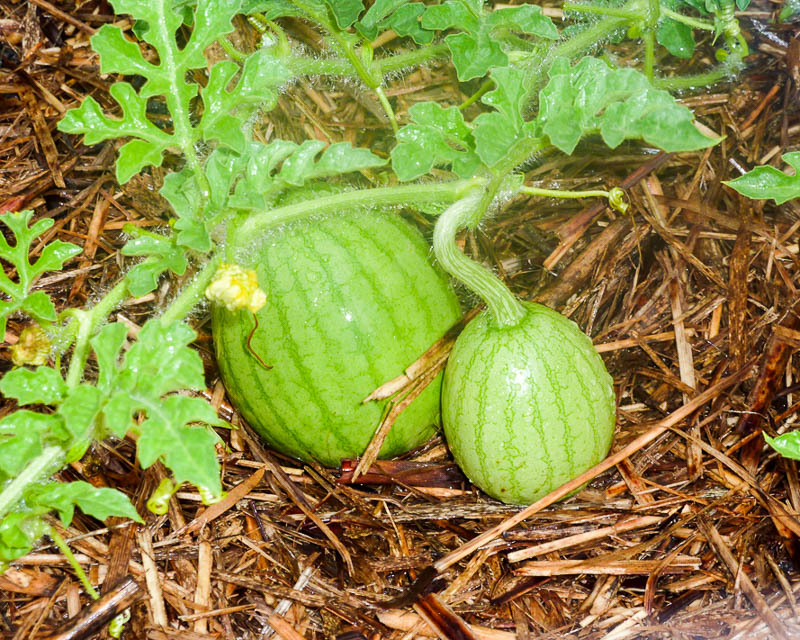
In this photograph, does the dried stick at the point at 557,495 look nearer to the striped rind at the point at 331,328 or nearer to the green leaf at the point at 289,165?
the striped rind at the point at 331,328

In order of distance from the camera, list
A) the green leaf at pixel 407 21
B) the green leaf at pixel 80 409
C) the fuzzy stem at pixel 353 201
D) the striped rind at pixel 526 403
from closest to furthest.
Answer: the green leaf at pixel 80 409 < the fuzzy stem at pixel 353 201 < the striped rind at pixel 526 403 < the green leaf at pixel 407 21

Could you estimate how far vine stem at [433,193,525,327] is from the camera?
217 cm

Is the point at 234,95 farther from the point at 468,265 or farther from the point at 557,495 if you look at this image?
the point at 557,495

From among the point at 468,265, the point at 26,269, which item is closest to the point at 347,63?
the point at 468,265

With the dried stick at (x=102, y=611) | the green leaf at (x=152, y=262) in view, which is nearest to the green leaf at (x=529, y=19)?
the green leaf at (x=152, y=262)

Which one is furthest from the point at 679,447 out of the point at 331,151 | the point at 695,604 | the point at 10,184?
the point at 10,184

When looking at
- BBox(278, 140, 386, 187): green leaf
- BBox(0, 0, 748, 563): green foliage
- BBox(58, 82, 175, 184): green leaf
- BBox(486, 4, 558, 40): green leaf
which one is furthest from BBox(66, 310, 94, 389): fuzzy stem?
BBox(486, 4, 558, 40): green leaf

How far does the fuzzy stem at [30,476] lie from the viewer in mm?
1770

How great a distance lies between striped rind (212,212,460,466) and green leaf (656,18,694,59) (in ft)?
3.81

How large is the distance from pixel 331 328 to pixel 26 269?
0.79 metres

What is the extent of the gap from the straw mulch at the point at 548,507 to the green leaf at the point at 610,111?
3.45 ft

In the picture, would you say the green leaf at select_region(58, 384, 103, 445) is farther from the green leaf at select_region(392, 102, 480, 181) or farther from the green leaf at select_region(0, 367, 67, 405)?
the green leaf at select_region(392, 102, 480, 181)

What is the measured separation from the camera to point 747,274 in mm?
2750

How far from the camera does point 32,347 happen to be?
207 cm
